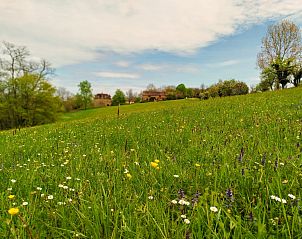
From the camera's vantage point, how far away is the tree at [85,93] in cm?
10081

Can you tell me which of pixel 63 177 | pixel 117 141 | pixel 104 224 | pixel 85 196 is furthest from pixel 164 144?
pixel 104 224

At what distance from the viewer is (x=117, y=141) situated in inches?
229

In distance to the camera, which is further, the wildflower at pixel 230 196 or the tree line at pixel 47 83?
the tree line at pixel 47 83

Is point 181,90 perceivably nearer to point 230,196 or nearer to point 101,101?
point 101,101

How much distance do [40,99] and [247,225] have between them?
191 ft

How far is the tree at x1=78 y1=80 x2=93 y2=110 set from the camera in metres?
101

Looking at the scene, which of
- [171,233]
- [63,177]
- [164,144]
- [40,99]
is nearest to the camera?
[171,233]

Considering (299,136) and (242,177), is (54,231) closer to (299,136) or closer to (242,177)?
(242,177)

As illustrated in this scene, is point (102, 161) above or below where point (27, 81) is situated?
below

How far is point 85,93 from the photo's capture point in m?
101

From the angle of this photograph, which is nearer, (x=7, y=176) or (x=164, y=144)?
(x=7, y=176)

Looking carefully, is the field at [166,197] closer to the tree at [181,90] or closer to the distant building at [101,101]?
the tree at [181,90]

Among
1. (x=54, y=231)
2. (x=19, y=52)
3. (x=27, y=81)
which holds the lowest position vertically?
(x=54, y=231)

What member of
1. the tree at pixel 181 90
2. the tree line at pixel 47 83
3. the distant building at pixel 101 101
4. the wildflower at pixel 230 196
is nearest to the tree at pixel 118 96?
the distant building at pixel 101 101
